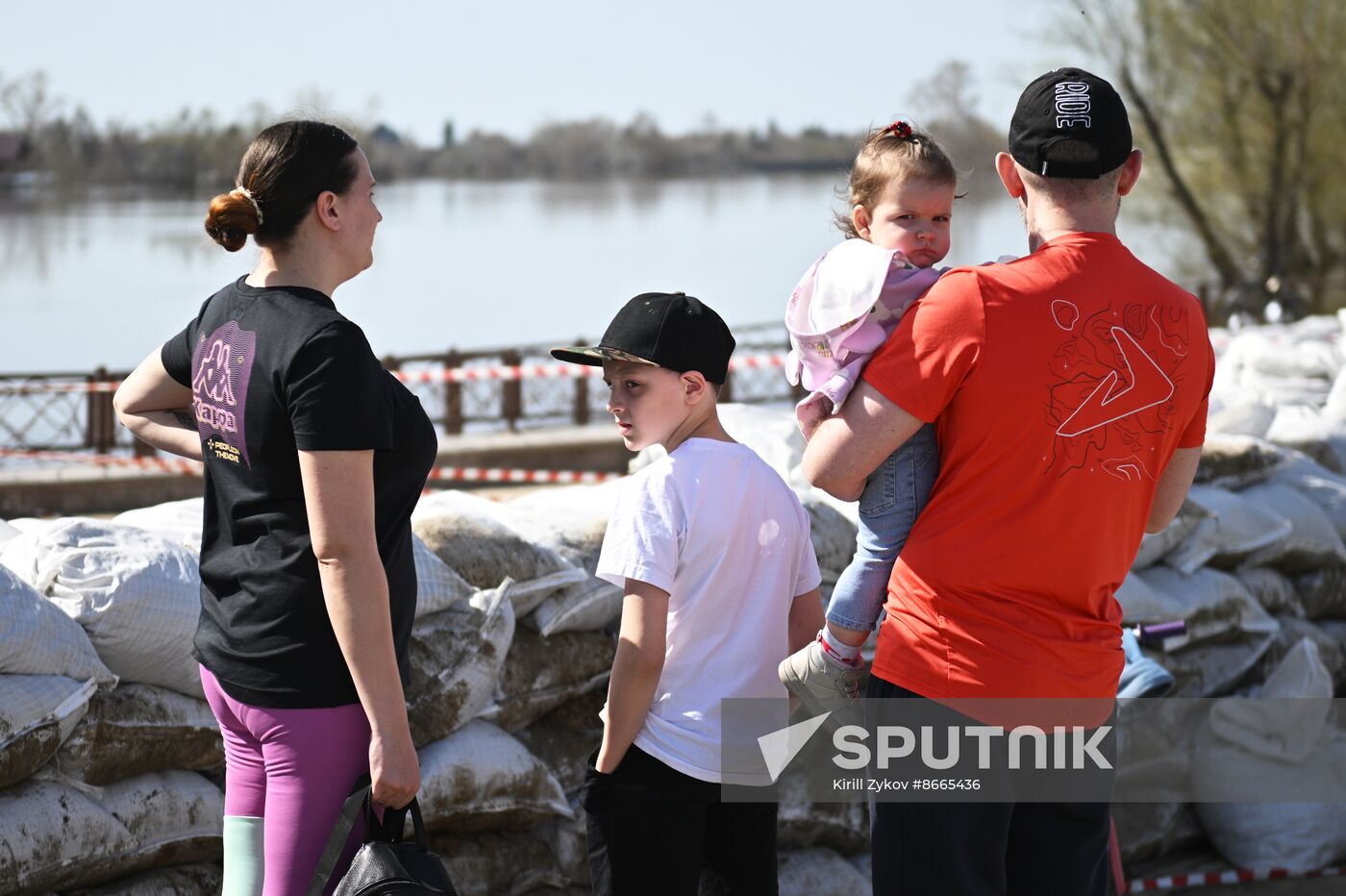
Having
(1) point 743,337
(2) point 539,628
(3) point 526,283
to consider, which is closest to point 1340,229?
(1) point 743,337

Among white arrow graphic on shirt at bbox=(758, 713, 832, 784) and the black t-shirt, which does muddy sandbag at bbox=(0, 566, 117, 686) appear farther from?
white arrow graphic on shirt at bbox=(758, 713, 832, 784)

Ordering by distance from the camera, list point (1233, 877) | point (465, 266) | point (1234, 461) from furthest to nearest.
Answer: point (465, 266)
point (1234, 461)
point (1233, 877)

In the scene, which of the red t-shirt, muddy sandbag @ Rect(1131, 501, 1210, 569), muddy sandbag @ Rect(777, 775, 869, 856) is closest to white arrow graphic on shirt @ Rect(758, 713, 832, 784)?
the red t-shirt

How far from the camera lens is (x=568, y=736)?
10.3 ft

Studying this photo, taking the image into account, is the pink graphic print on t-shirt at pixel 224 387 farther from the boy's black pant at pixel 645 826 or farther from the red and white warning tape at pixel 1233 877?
the red and white warning tape at pixel 1233 877

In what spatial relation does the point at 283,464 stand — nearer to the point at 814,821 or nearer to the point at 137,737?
the point at 137,737

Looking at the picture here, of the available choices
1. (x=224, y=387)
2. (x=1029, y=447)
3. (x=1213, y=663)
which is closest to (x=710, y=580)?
(x=1029, y=447)

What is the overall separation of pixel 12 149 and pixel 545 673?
45782 mm

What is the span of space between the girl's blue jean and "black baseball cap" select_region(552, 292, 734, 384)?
323mm

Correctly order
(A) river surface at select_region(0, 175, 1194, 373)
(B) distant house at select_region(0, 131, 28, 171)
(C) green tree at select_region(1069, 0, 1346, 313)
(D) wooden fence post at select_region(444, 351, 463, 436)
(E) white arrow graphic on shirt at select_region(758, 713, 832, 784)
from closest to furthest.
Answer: (E) white arrow graphic on shirt at select_region(758, 713, 832, 784) → (D) wooden fence post at select_region(444, 351, 463, 436) → (C) green tree at select_region(1069, 0, 1346, 313) → (A) river surface at select_region(0, 175, 1194, 373) → (B) distant house at select_region(0, 131, 28, 171)

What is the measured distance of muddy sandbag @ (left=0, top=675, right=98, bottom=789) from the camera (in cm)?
236

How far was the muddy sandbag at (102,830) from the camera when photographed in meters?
2.36

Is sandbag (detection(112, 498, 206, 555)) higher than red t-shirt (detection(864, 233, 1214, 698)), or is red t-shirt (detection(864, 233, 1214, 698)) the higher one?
red t-shirt (detection(864, 233, 1214, 698))

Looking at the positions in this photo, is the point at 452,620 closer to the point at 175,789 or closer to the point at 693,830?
the point at 175,789
